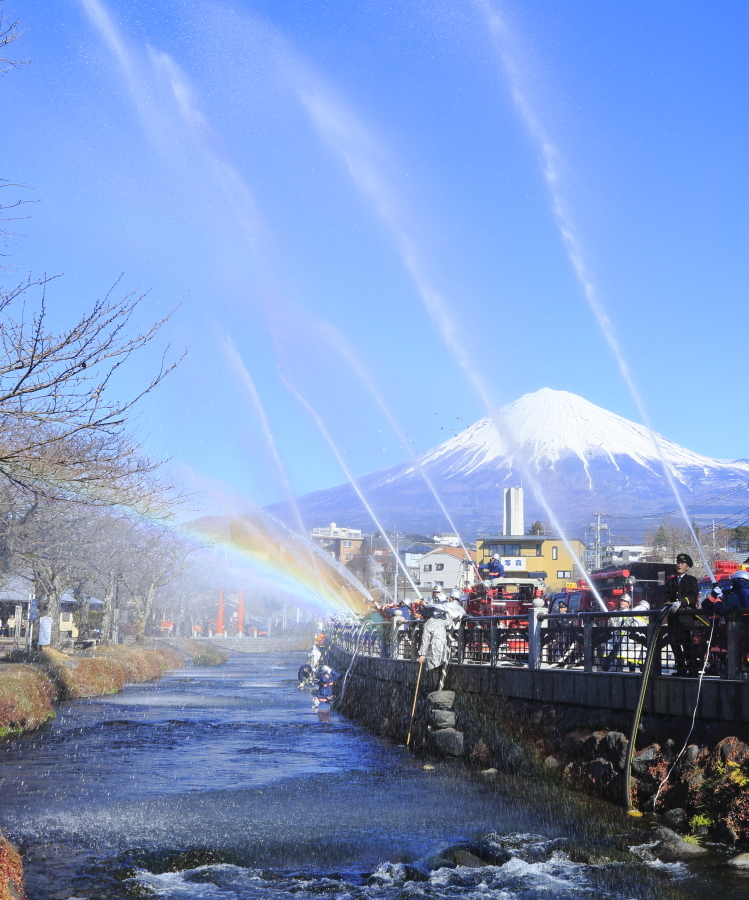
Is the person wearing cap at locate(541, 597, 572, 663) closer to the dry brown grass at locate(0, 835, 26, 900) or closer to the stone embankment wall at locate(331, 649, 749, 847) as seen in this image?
the stone embankment wall at locate(331, 649, 749, 847)

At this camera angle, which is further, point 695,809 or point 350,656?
point 350,656

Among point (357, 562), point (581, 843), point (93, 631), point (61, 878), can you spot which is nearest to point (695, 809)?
point (581, 843)

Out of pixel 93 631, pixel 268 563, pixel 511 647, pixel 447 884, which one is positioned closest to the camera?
pixel 447 884

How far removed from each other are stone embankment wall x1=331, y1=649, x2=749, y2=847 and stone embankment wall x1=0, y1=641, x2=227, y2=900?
921 centimetres

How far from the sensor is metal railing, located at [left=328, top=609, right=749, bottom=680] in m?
13.2

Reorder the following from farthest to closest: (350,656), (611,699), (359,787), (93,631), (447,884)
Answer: (93,631), (350,656), (359,787), (611,699), (447,884)

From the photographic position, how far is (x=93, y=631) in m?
80.6

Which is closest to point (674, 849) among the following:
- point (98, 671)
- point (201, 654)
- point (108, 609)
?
point (98, 671)

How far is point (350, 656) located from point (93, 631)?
4984cm

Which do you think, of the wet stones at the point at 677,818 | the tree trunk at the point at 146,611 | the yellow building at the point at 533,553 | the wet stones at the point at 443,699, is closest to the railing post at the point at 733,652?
the wet stones at the point at 677,818

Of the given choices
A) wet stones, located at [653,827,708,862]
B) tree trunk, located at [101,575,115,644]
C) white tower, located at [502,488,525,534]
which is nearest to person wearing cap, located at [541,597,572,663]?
wet stones, located at [653,827,708,862]

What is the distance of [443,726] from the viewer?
2092 cm

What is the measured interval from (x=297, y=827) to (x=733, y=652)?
24.4 feet

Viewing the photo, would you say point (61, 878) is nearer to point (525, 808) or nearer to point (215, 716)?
point (525, 808)
